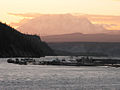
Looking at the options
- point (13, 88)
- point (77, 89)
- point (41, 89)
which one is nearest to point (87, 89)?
point (77, 89)

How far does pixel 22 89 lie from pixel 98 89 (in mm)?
17403

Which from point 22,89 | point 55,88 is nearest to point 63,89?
point 55,88

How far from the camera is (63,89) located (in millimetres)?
93125

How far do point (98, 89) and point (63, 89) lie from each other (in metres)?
8.08

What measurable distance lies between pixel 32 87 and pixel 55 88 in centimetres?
548

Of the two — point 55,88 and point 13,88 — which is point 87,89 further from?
point 13,88

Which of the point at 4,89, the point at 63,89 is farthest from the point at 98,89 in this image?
the point at 4,89

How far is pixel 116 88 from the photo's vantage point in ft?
319

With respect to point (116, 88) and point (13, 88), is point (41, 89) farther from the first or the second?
point (116, 88)

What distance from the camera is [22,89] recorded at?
92188 mm

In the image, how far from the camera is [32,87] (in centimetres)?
9638

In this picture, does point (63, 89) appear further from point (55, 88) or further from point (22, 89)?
point (22, 89)

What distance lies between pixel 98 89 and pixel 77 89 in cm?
483

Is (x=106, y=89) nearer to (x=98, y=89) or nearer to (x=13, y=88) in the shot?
(x=98, y=89)
